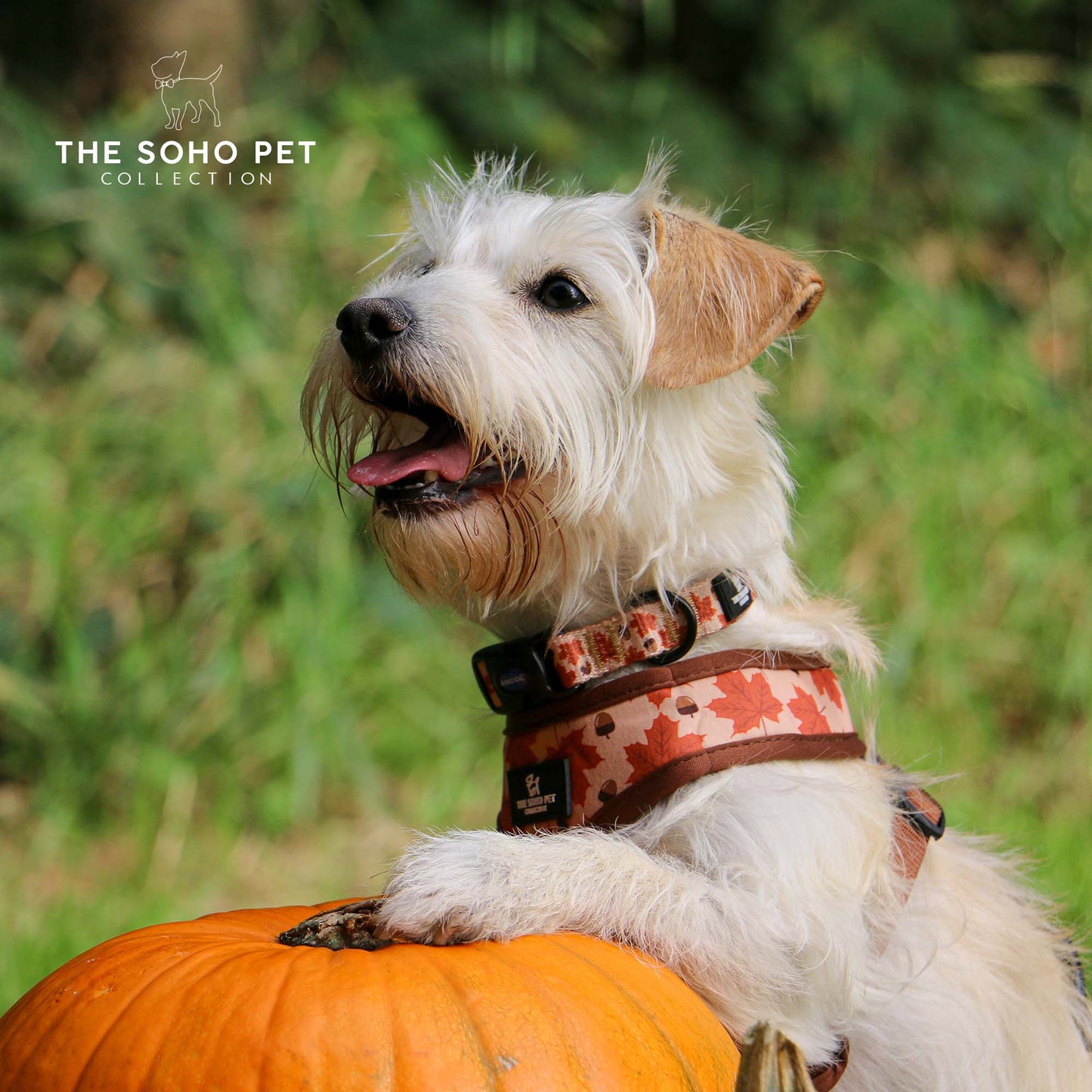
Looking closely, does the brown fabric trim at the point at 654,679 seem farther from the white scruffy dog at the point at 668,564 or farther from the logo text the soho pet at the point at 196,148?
the logo text the soho pet at the point at 196,148

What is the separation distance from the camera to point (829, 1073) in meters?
2.31

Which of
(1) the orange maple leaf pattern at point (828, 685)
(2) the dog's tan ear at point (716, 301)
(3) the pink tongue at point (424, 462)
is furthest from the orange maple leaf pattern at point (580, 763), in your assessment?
(2) the dog's tan ear at point (716, 301)

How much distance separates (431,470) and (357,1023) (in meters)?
1.16

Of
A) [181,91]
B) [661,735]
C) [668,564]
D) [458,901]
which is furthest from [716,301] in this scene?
[181,91]

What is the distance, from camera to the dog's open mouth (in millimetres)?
2521

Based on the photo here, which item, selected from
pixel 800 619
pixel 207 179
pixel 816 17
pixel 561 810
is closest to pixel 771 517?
pixel 800 619

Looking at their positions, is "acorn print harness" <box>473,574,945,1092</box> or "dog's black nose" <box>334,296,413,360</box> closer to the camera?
"acorn print harness" <box>473,574,945,1092</box>

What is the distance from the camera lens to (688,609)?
8.16ft

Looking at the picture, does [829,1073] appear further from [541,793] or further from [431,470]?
[431,470]

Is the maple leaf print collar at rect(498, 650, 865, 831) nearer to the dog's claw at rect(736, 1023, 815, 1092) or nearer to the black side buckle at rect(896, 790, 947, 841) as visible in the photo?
the black side buckle at rect(896, 790, 947, 841)

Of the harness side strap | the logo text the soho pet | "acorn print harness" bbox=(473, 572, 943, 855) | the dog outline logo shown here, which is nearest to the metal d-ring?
"acorn print harness" bbox=(473, 572, 943, 855)

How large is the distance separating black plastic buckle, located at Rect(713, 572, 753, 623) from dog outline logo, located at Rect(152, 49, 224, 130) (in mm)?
5065

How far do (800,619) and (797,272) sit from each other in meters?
0.77

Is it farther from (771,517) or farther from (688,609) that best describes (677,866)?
(771,517)
